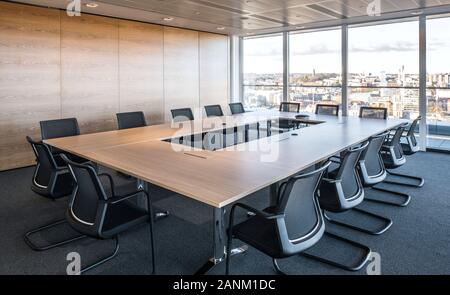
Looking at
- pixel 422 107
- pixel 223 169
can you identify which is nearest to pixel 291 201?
pixel 223 169

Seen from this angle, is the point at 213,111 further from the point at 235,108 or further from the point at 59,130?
the point at 59,130

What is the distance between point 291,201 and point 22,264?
7.33 ft

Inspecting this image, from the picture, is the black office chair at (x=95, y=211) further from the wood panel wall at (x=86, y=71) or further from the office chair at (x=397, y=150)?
the wood panel wall at (x=86, y=71)

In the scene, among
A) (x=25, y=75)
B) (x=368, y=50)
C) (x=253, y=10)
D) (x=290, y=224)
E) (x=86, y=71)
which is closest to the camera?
(x=290, y=224)

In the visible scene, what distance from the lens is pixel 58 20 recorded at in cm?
573

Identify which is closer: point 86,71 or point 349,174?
point 349,174

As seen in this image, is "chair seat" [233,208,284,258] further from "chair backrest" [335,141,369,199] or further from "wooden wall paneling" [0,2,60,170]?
"wooden wall paneling" [0,2,60,170]

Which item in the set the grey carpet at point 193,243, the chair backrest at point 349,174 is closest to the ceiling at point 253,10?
the grey carpet at point 193,243

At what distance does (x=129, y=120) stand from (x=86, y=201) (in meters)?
2.80

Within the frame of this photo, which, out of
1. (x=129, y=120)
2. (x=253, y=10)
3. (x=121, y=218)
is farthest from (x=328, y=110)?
(x=121, y=218)

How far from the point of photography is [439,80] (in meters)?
6.48

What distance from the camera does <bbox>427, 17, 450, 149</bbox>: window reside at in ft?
20.9

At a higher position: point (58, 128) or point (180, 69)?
Answer: point (180, 69)
